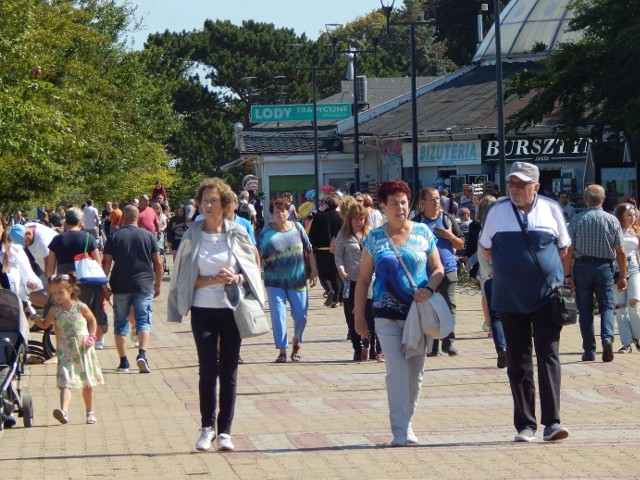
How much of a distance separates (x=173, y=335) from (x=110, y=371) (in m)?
4.35

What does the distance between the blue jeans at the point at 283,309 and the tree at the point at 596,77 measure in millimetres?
15949

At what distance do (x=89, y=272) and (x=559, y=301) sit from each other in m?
6.85

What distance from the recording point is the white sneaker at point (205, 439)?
29.1 ft

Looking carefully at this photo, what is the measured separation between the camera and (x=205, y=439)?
8.91 metres

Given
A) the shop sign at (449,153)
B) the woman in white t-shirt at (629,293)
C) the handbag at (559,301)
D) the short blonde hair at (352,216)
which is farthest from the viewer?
the shop sign at (449,153)

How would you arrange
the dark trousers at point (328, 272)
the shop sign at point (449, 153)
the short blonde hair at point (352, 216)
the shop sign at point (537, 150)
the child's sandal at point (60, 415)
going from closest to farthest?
the child's sandal at point (60, 415), the short blonde hair at point (352, 216), the dark trousers at point (328, 272), the shop sign at point (537, 150), the shop sign at point (449, 153)

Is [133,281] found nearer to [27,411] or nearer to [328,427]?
[27,411]

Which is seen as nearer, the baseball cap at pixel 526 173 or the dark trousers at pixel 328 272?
the baseball cap at pixel 526 173

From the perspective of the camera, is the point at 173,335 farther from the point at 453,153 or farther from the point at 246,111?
the point at 246,111

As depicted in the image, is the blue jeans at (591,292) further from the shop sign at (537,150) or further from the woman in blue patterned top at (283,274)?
A: the shop sign at (537,150)

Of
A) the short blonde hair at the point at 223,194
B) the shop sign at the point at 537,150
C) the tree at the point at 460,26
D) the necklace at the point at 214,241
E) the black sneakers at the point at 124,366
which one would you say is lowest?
the black sneakers at the point at 124,366

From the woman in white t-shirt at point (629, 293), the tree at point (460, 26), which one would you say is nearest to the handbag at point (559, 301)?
the woman in white t-shirt at point (629, 293)

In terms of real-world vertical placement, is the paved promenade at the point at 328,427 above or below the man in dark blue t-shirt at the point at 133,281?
below

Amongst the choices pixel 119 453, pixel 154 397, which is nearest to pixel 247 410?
pixel 154 397
